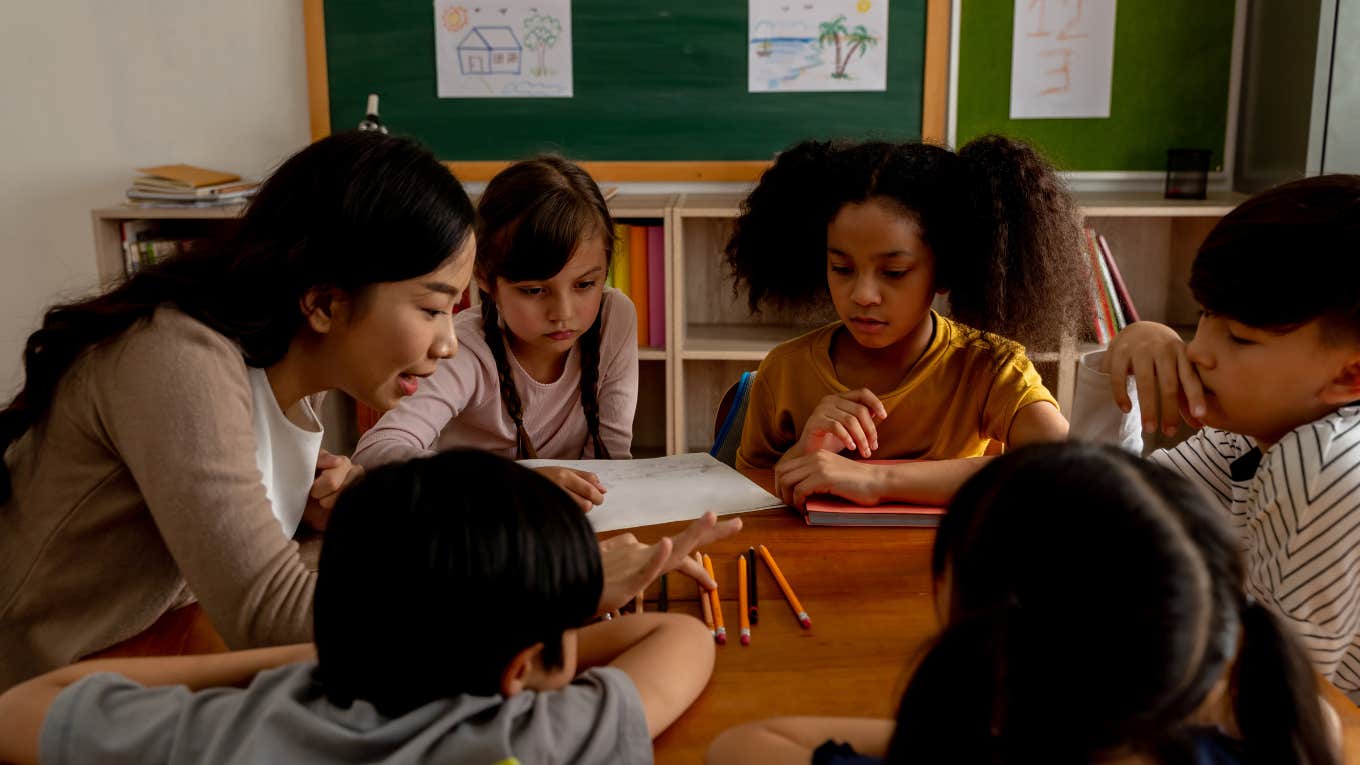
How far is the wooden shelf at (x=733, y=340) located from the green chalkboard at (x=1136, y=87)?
798 mm

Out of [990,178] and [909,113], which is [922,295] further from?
[909,113]

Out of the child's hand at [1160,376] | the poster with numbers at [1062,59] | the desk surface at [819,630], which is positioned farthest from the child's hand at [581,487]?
the poster with numbers at [1062,59]

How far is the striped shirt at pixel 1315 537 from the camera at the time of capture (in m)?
1.06

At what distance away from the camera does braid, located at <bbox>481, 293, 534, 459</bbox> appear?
1.92 m

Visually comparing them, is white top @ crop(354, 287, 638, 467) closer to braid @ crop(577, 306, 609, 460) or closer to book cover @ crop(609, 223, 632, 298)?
braid @ crop(577, 306, 609, 460)

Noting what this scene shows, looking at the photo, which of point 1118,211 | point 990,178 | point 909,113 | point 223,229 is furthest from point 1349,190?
point 909,113

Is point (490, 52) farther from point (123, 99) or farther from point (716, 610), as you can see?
point (716, 610)

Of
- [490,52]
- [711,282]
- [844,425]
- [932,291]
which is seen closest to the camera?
[844,425]

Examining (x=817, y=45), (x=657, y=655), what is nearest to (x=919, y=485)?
(x=657, y=655)

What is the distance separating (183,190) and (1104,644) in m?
3.01

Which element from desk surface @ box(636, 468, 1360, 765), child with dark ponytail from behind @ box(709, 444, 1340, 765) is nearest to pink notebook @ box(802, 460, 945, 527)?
desk surface @ box(636, 468, 1360, 765)

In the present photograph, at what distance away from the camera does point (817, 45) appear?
10.5 feet

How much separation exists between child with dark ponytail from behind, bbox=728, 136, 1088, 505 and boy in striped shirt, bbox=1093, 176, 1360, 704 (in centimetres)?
41

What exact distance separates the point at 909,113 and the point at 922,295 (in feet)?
5.65
